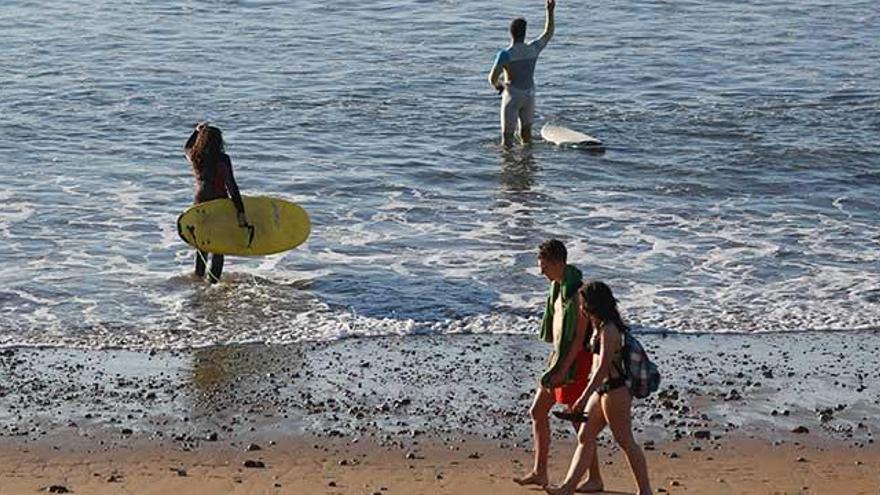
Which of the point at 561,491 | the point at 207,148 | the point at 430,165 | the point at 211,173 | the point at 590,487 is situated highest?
the point at 207,148

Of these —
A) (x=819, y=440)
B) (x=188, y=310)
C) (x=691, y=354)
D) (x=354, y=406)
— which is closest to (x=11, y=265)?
(x=188, y=310)

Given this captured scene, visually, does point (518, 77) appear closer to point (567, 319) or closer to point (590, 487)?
Answer: point (590, 487)

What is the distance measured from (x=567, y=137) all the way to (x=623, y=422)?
12217mm

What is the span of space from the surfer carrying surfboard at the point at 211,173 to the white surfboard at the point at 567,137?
274 inches

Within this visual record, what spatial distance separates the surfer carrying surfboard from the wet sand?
6.89 feet

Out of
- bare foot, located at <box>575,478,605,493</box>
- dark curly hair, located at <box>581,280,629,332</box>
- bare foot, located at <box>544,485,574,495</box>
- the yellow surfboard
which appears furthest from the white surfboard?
dark curly hair, located at <box>581,280,629,332</box>

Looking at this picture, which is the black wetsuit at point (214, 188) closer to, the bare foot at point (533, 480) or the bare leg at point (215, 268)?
the bare leg at point (215, 268)

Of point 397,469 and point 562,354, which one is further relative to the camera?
point 397,469

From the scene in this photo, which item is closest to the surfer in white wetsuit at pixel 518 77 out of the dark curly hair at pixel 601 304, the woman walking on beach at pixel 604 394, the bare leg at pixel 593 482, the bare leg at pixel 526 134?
the bare leg at pixel 526 134

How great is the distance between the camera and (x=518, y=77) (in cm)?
1938

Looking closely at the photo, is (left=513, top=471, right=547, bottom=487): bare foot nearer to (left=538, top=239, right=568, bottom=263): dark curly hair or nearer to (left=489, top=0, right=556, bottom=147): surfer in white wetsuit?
(left=538, top=239, right=568, bottom=263): dark curly hair

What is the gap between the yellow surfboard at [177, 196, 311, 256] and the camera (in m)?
14.4

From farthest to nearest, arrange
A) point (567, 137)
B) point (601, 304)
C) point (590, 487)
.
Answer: point (567, 137), point (590, 487), point (601, 304)

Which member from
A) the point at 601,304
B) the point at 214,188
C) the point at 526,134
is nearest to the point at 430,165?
the point at 526,134
